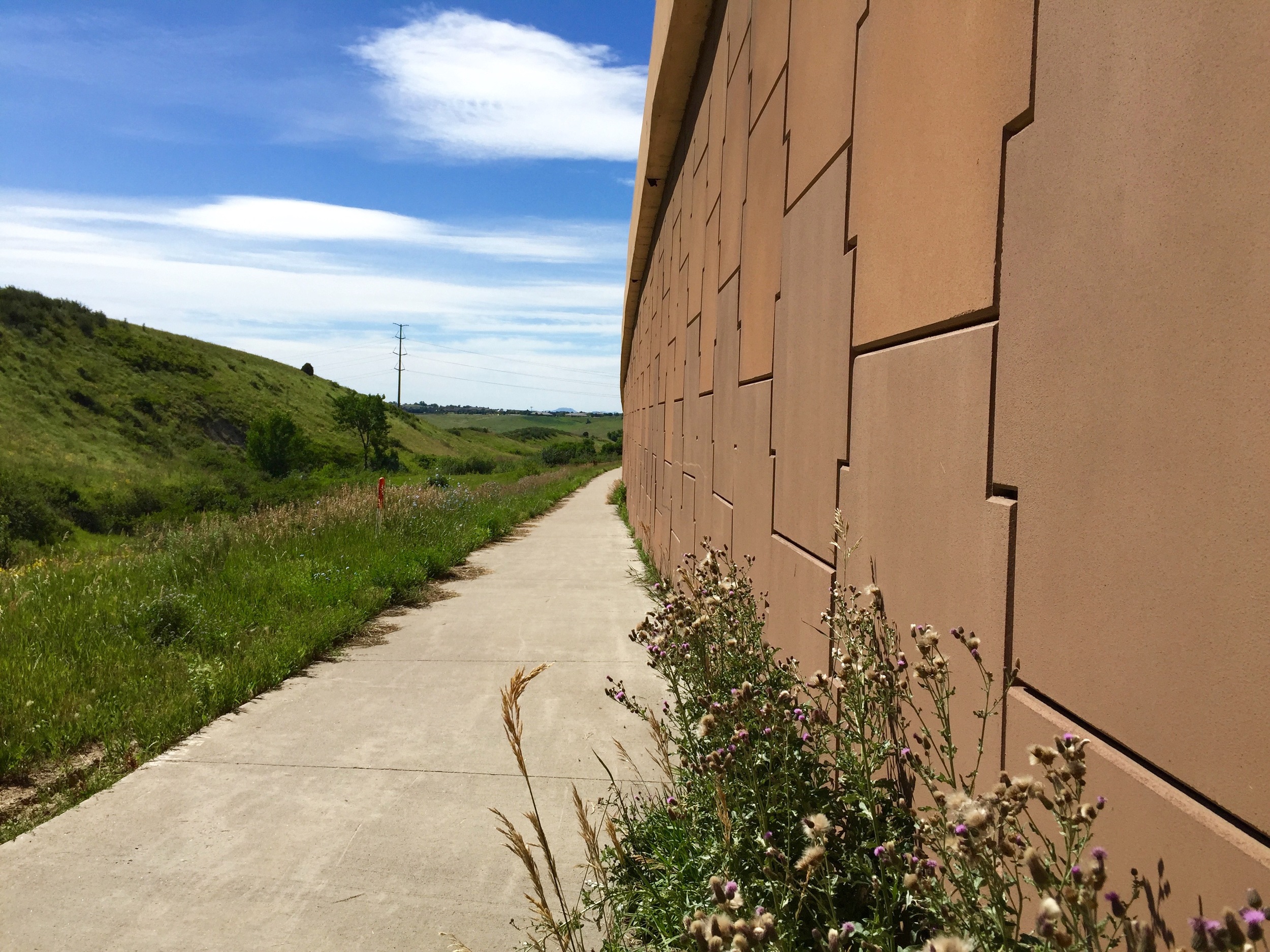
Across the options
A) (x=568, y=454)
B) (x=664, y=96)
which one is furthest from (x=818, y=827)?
(x=568, y=454)

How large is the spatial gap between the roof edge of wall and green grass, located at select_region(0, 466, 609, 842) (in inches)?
239

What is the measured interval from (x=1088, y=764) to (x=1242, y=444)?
0.71m

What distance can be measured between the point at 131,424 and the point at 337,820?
69.9m

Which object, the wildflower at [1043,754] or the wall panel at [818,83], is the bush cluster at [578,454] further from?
the wildflower at [1043,754]

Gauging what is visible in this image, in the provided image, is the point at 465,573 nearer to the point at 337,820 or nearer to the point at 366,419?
the point at 337,820

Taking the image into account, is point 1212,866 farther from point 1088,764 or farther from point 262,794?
point 262,794

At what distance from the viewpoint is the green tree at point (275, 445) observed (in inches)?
2687

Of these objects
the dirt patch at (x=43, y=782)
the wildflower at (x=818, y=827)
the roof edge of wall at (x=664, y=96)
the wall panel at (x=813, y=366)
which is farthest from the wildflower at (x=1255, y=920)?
the roof edge of wall at (x=664, y=96)

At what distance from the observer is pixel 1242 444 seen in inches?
49.1

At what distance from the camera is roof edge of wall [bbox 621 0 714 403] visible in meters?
7.52

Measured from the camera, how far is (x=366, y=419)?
86.8 meters

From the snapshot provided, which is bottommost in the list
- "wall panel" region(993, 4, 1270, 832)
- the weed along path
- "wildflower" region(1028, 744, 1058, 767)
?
the weed along path

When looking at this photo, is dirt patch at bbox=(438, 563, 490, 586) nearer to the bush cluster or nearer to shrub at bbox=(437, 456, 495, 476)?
shrub at bbox=(437, 456, 495, 476)

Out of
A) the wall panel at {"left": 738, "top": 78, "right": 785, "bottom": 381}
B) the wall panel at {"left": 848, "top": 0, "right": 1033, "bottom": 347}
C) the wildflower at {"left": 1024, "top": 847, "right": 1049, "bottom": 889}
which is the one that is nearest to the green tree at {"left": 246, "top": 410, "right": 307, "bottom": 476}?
the wall panel at {"left": 738, "top": 78, "right": 785, "bottom": 381}
